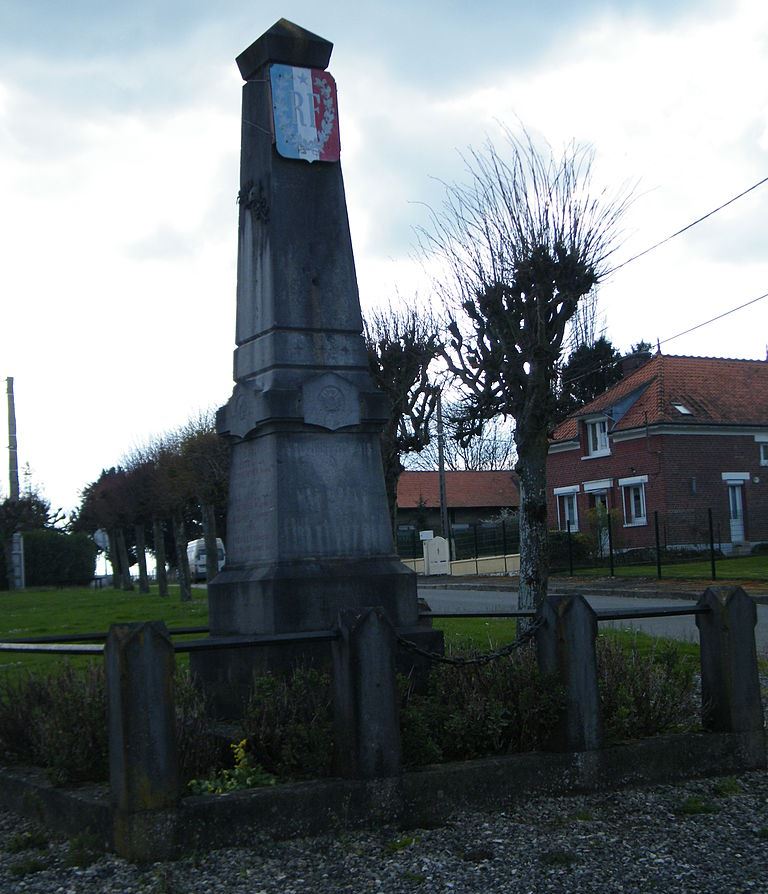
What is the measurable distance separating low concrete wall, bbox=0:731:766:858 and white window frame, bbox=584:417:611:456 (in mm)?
34782

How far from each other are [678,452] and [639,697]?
106ft

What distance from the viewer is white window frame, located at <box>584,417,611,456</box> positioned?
41469 millimetres

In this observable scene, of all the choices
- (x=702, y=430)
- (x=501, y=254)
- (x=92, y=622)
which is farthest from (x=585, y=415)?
(x=501, y=254)

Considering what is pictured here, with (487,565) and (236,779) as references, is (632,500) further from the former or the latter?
(236,779)

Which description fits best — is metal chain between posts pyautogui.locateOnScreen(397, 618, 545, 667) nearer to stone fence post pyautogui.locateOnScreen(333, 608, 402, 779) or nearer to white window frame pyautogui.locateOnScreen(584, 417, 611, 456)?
stone fence post pyautogui.locateOnScreen(333, 608, 402, 779)

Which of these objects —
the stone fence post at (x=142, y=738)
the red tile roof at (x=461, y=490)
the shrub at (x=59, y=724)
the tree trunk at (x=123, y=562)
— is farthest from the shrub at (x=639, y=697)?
the red tile roof at (x=461, y=490)

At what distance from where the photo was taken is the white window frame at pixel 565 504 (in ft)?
143

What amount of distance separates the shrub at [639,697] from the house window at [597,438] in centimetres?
3416

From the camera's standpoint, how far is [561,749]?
6.58m

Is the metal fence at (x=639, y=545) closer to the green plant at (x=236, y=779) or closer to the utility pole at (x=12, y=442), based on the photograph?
the utility pole at (x=12, y=442)

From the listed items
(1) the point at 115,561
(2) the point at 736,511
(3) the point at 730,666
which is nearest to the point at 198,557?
(1) the point at 115,561

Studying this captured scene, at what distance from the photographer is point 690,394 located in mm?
40281

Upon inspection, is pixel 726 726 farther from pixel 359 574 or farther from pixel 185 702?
pixel 185 702

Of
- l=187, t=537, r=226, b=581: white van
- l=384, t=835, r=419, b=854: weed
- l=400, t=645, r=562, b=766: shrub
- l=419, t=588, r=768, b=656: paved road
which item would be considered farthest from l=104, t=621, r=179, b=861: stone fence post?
l=187, t=537, r=226, b=581: white van
